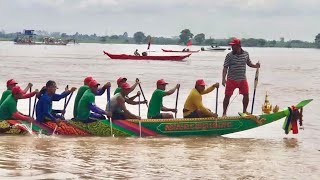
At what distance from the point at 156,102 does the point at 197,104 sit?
0.89m

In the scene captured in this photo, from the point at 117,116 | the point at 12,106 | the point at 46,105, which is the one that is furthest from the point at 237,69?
the point at 12,106

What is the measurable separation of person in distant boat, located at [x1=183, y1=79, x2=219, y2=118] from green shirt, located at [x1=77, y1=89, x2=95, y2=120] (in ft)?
6.78

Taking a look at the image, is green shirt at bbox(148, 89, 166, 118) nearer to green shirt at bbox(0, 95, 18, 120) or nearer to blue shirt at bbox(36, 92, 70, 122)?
blue shirt at bbox(36, 92, 70, 122)

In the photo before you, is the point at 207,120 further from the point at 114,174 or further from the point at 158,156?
the point at 114,174

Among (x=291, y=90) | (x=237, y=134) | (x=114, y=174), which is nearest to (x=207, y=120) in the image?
(x=237, y=134)

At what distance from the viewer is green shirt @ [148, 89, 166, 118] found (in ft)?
40.9

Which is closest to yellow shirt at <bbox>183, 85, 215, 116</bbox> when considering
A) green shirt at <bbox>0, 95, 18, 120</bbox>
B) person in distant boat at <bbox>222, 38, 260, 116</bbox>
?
person in distant boat at <bbox>222, 38, 260, 116</bbox>

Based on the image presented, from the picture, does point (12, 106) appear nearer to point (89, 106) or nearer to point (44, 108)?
point (44, 108)

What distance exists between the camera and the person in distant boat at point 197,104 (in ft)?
40.3

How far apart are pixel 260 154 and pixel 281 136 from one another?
2.63 metres

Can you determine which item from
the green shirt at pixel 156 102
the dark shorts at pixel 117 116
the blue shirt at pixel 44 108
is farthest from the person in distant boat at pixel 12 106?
the green shirt at pixel 156 102

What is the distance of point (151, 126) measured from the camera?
12.2m

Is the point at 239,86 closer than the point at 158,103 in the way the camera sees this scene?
No

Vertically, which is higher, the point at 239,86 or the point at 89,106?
the point at 239,86
